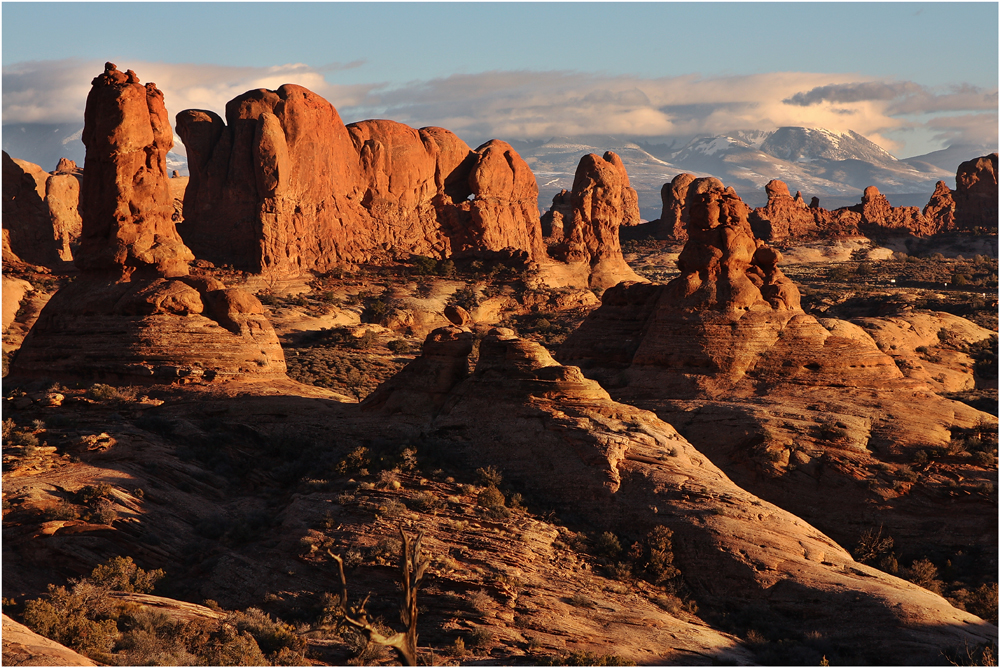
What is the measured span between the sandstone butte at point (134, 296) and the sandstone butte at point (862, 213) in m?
79.5

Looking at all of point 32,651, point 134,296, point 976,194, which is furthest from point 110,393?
point 976,194

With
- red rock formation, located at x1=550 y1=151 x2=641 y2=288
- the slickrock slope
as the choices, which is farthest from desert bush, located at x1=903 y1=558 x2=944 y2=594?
red rock formation, located at x1=550 y1=151 x2=641 y2=288

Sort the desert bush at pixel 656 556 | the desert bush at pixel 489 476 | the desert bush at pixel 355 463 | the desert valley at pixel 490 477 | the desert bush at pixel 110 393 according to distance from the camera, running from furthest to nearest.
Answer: the desert bush at pixel 110 393, the desert bush at pixel 355 463, the desert bush at pixel 489 476, the desert bush at pixel 656 556, the desert valley at pixel 490 477

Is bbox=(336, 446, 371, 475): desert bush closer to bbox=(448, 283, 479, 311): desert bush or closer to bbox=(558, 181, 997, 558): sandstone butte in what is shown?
bbox=(558, 181, 997, 558): sandstone butte

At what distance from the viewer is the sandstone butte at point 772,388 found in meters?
26.9

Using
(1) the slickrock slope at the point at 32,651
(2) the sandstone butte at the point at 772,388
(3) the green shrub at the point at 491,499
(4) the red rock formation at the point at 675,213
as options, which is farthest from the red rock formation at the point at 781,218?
(1) the slickrock slope at the point at 32,651

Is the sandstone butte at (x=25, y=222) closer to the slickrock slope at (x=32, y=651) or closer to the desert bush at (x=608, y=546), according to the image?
the slickrock slope at (x=32, y=651)

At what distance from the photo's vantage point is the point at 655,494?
2311cm

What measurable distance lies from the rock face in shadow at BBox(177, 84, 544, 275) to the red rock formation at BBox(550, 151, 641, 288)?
7266mm

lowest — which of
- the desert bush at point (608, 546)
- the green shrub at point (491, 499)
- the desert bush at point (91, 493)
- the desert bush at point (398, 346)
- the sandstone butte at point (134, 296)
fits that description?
the desert bush at point (398, 346)

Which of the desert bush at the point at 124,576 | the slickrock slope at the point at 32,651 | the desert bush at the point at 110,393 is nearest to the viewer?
the slickrock slope at the point at 32,651

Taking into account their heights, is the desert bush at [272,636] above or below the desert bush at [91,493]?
below

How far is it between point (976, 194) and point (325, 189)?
90198 millimetres

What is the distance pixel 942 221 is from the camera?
11719 cm
